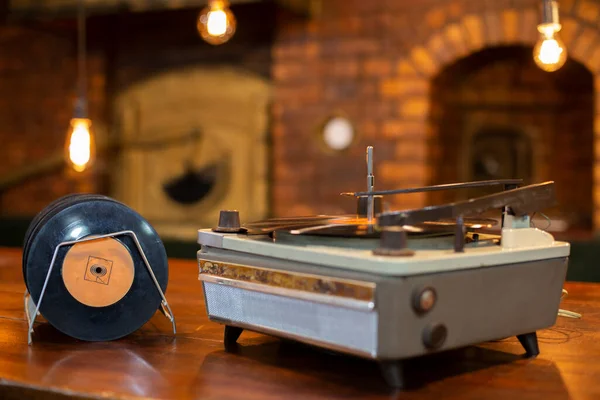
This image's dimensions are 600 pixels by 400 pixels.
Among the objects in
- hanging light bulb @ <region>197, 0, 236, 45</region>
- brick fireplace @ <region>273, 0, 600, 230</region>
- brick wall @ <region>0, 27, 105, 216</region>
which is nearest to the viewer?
hanging light bulb @ <region>197, 0, 236, 45</region>

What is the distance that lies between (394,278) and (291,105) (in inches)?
116

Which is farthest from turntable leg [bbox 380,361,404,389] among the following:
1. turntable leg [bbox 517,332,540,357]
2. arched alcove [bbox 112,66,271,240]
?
arched alcove [bbox 112,66,271,240]

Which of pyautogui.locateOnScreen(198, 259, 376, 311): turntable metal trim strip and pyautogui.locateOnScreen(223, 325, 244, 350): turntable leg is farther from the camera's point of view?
pyautogui.locateOnScreen(223, 325, 244, 350): turntable leg

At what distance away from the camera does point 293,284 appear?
33.5 inches

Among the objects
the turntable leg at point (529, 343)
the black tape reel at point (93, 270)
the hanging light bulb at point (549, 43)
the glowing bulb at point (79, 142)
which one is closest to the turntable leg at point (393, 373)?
the turntable leg at point (529, 343)

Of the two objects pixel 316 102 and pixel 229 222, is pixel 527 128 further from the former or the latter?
pixel 229 222

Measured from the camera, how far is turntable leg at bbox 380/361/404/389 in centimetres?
80

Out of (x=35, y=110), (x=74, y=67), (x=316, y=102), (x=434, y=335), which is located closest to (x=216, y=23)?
(x=316, y=102)

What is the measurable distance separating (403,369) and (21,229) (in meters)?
3.73

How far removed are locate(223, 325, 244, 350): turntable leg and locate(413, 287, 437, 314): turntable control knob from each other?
30 cm

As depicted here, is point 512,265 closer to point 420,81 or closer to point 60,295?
point 60,295

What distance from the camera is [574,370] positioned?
2.91ft

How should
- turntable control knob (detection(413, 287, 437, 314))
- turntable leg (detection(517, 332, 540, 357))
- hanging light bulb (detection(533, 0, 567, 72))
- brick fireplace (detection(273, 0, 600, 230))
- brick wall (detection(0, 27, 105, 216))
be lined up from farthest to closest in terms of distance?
1. brick wall (detection(0, 27, 105, 216))
2. brick fireplace (detection(273, 0, 600, 230))
3. hanging light bulb (detection(533, 0, 567, 72))
4. turntable leg (detection(517, 332, 540, 357))
5. turntable control knob (detection(413, 287, 437, 314))

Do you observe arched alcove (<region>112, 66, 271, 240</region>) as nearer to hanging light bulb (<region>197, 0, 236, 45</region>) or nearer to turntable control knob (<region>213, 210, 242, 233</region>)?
hanging light bulb (<region>197, 0, 236, 45</region>)
